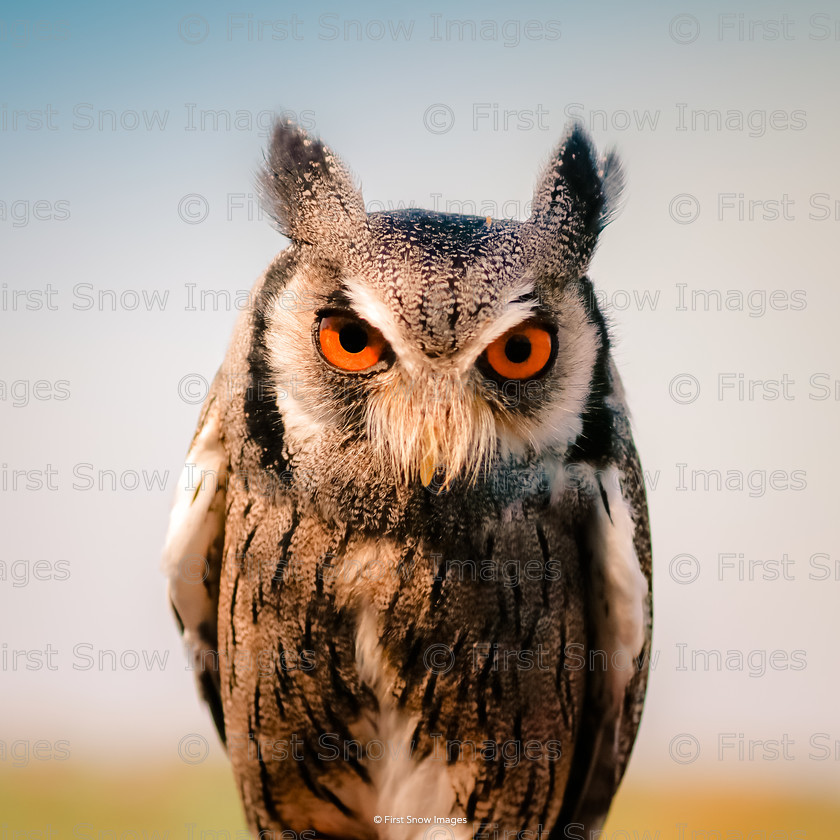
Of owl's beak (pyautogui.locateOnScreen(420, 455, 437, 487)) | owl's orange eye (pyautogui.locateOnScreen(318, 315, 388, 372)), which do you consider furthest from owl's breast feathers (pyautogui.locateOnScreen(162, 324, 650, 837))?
owl's orange eye (pyautogui.locateOnScreen(318, 315, 388, 372))

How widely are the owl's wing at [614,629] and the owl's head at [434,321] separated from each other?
0.20 m

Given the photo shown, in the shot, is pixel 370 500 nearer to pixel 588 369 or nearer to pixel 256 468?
pixel 256 468

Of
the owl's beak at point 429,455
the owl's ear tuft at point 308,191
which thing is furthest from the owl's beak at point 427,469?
the owl's ear tuft at point 308,191

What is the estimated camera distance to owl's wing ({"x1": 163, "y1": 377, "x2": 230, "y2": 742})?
Answer: 1.62 metres

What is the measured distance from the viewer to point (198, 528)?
1.65m

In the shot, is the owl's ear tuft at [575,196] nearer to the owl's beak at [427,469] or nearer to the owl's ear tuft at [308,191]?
the owl's ear tuft at [308,191]

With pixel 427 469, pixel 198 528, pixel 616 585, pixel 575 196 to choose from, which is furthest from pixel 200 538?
pixel 575 196

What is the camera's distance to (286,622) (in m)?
1.53

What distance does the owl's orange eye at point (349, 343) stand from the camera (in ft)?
4.11

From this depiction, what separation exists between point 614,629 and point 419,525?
571 mm

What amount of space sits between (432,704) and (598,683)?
0.44 meters

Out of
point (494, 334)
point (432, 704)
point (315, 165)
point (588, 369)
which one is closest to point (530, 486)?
point (588, 369)

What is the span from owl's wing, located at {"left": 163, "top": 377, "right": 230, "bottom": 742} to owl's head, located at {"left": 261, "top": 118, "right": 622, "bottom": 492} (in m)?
0.31

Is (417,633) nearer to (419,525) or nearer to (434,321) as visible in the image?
(419,525)
